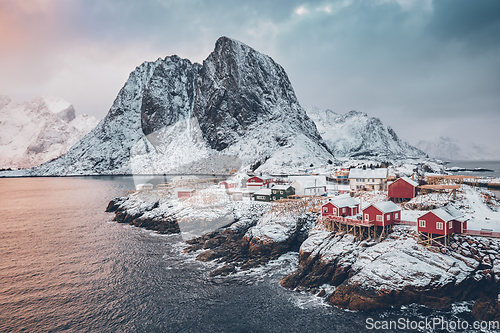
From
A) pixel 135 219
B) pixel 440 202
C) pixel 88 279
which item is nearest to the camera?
pixel 88 279

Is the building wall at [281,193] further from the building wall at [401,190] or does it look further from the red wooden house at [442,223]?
the red wooden house at [442,223]

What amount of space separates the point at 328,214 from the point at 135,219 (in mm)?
40851

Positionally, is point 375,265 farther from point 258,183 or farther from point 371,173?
point 258,183

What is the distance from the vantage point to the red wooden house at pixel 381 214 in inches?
1262

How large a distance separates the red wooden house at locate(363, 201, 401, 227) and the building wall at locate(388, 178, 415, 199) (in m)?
12.4

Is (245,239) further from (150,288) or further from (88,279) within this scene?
(88,279)

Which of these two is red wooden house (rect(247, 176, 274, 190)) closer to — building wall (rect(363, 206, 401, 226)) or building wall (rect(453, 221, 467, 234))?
building wall (rect(363, 206, 401, 226))

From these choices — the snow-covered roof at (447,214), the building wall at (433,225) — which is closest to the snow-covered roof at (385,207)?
the building wall at (433,225)

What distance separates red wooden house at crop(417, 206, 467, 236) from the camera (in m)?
27.5

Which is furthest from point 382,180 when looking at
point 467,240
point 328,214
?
point 467,240

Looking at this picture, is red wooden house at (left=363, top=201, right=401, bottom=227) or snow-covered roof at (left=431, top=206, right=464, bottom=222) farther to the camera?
red wooden house at (left=363, top=201, right=401, bottom=227)

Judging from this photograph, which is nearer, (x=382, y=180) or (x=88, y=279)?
(x=88, y=279)

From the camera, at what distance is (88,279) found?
1233 inches

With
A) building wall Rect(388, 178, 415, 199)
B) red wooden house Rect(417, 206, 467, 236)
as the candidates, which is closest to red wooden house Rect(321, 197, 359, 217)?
red wooden house Rect(417, 206, 467, 236)
